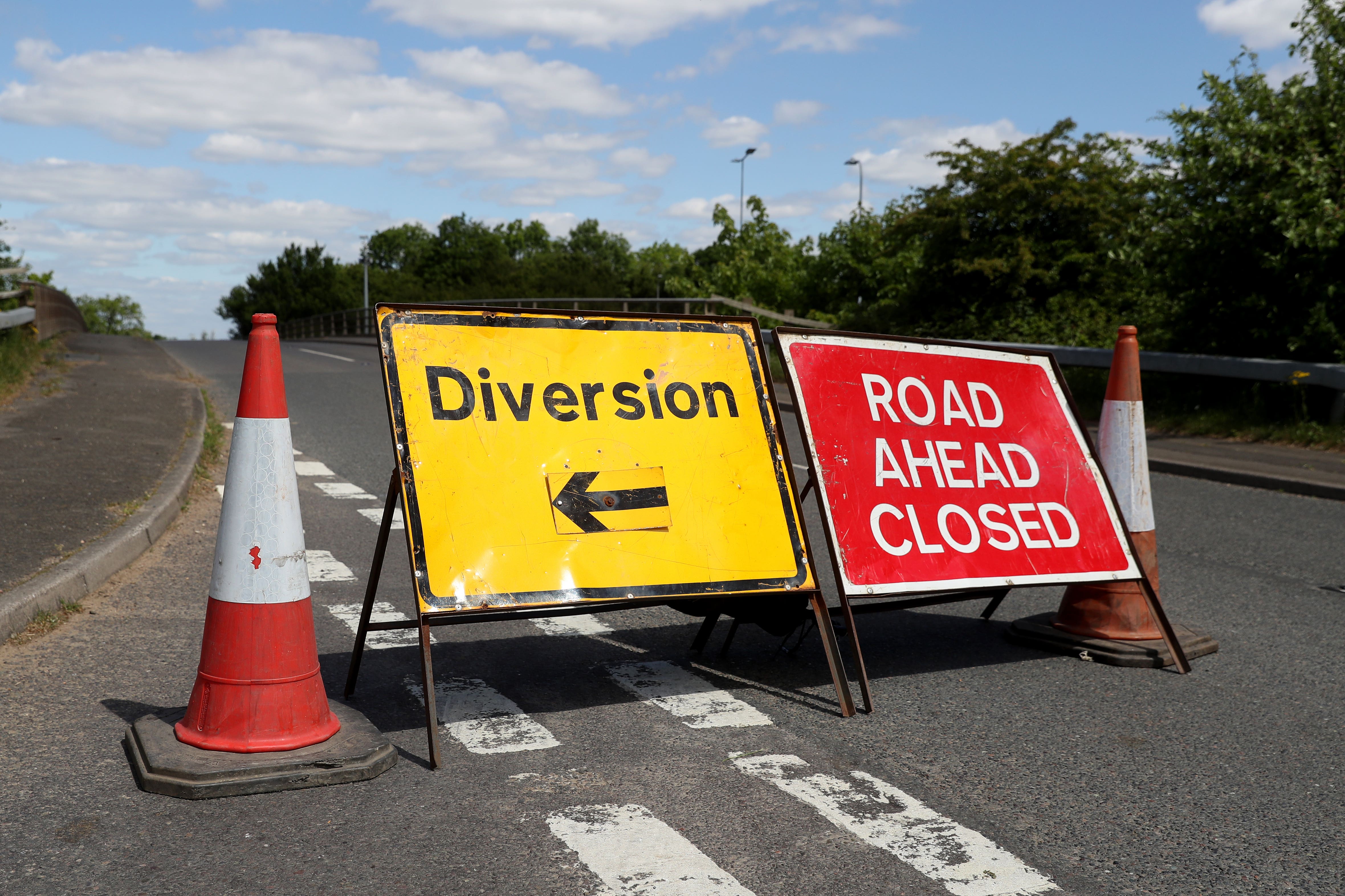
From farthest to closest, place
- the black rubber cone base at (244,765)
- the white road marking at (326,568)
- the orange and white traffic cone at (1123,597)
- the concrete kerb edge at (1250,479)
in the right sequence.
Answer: the concrete kerb edge at (1250,479) < the white road marking at (326,568) < the orange and white traffic cone at (1123,597) < the black rubber cone base at (244,765)

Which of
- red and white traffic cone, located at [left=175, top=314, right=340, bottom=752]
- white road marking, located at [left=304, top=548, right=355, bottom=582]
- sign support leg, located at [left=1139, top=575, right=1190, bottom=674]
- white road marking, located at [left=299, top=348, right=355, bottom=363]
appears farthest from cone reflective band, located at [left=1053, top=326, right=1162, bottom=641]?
white road marking, located at [left=299, top=348, right=355, bottom=363]

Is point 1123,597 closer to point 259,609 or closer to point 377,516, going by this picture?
point 259,609

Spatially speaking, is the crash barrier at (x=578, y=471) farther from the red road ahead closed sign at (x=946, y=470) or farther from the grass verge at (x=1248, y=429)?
the grass verge at (x=1248, y=429)

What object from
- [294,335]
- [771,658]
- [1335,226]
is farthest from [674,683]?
[294,335]

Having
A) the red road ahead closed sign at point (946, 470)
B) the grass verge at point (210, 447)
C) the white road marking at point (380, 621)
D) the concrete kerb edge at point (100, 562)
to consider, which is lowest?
the white road marking at point (380, 621)

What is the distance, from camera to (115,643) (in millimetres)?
4785

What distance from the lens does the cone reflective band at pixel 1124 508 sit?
199 inches

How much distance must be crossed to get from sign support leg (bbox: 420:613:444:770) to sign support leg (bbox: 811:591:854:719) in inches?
55.3

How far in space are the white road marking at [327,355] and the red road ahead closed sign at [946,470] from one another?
875 inches

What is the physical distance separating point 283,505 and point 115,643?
5.51ft

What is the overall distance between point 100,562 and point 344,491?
10.0 feet

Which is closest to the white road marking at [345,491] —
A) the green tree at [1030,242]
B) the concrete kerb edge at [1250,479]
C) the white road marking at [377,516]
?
the white road marking at [377,516]

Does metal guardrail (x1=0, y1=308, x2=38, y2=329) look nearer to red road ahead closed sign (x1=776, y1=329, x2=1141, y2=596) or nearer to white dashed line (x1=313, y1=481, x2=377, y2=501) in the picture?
white dashed line (x1=313, y1=481, x2=377, y2=501)

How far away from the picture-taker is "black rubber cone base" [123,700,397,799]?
10.9 feet
